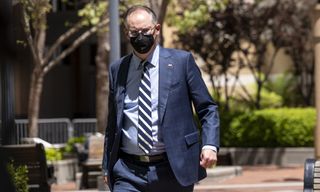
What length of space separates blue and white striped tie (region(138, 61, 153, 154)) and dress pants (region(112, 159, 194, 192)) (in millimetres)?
116

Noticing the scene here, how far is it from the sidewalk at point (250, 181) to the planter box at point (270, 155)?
108 centimetres

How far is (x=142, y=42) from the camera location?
5008 millimetres

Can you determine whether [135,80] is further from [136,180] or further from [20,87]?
[20,87]

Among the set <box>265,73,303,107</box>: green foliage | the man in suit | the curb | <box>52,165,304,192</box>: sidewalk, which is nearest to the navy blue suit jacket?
the man in suit

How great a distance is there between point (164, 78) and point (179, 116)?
0.25 m

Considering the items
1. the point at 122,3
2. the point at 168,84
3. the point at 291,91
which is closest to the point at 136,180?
the point at 168,84

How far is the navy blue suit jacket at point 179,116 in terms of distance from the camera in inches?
194

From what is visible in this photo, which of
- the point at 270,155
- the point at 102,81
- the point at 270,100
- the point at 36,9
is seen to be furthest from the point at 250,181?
the point at 270,100

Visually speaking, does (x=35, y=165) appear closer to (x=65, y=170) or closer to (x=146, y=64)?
(x=146, y=64)

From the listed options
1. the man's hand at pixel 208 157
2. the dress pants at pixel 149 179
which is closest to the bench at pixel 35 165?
the dress pants at pixel 149 179

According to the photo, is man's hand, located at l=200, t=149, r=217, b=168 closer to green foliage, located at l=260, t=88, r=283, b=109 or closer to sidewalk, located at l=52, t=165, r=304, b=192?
sidewalk, located at l=52, t=165, r=304, b=192

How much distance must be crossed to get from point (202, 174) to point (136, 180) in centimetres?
43

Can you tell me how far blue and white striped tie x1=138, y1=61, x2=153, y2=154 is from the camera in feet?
16.2

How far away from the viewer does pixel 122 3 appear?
16.5m
